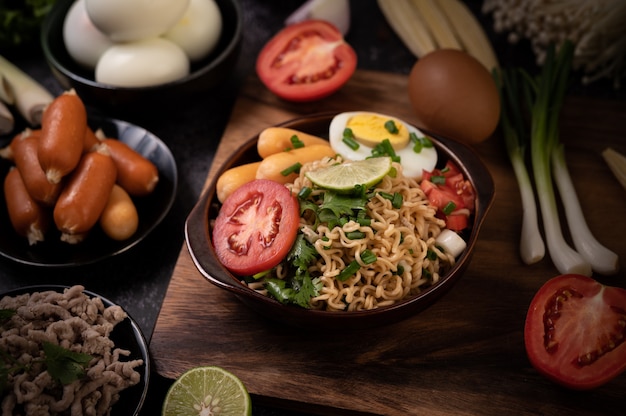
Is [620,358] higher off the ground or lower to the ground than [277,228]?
lower

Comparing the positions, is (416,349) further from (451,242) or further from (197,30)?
(197,30)

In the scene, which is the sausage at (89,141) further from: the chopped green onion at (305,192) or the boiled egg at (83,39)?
the chopped green onion at (305,192)

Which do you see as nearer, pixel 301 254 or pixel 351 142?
pixel 301 254

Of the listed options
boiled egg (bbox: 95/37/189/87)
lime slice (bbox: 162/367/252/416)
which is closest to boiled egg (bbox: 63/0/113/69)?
boiled egg (bbox: 95/37/189/87)

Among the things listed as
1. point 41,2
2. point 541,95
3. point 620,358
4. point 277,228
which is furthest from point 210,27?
point 620,358

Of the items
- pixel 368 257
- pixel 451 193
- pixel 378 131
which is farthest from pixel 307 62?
pixel 368 257

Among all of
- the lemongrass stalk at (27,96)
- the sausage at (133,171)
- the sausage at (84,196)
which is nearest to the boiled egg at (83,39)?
the lemongrass stalk at (27,96)

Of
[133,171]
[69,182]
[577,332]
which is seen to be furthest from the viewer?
[133,171]

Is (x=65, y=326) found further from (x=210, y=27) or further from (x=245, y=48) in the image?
(x=245, y=48)
